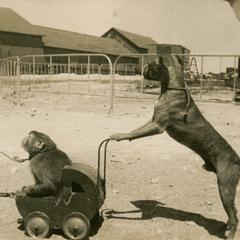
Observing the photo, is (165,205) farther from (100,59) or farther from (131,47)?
(131,47)

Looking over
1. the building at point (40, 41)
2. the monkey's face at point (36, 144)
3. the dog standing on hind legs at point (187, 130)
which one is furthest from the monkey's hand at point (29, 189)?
the building at point (40, 41)

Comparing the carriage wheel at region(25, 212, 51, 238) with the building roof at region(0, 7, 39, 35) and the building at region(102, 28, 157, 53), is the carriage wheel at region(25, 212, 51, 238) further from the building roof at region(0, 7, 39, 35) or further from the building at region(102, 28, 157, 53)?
the building at region(102, 28, 157, 53)

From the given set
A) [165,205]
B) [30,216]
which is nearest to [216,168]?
[165,205]

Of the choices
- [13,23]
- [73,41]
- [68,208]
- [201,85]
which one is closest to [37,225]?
[68,208]

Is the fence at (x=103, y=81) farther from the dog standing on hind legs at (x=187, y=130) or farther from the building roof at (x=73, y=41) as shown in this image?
the building roof at (x=73, y=41)

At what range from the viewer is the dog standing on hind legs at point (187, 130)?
383 centimetres

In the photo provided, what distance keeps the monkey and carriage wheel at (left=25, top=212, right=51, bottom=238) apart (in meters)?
0.17

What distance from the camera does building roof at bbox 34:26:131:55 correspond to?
172 feet

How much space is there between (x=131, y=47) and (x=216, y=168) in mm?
68542

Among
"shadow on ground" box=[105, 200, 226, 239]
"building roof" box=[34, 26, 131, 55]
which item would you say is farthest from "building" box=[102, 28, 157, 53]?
"shadow on ground" box=[105, 200, 226, 239]

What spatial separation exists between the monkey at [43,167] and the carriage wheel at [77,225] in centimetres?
24

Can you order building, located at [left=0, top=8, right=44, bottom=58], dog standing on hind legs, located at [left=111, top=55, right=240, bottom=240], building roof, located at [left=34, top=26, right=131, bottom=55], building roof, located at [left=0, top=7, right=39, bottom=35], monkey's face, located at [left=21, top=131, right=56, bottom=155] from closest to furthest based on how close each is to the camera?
dog standing on hind legs, located at [left=111, top=55, right=240, bottom=240]
monkey's face, located at [left=21, top=131, right=56, bottom=155]
building, located at [left=0, top=8, right=44, bottom=58]
building roof, located at [left=0, top=7, right=39, bottom=35]
building roof, located at [left=34, top=26, right=131, bottom=55]

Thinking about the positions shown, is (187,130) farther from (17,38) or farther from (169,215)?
(17,38)

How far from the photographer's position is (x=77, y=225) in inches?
158
